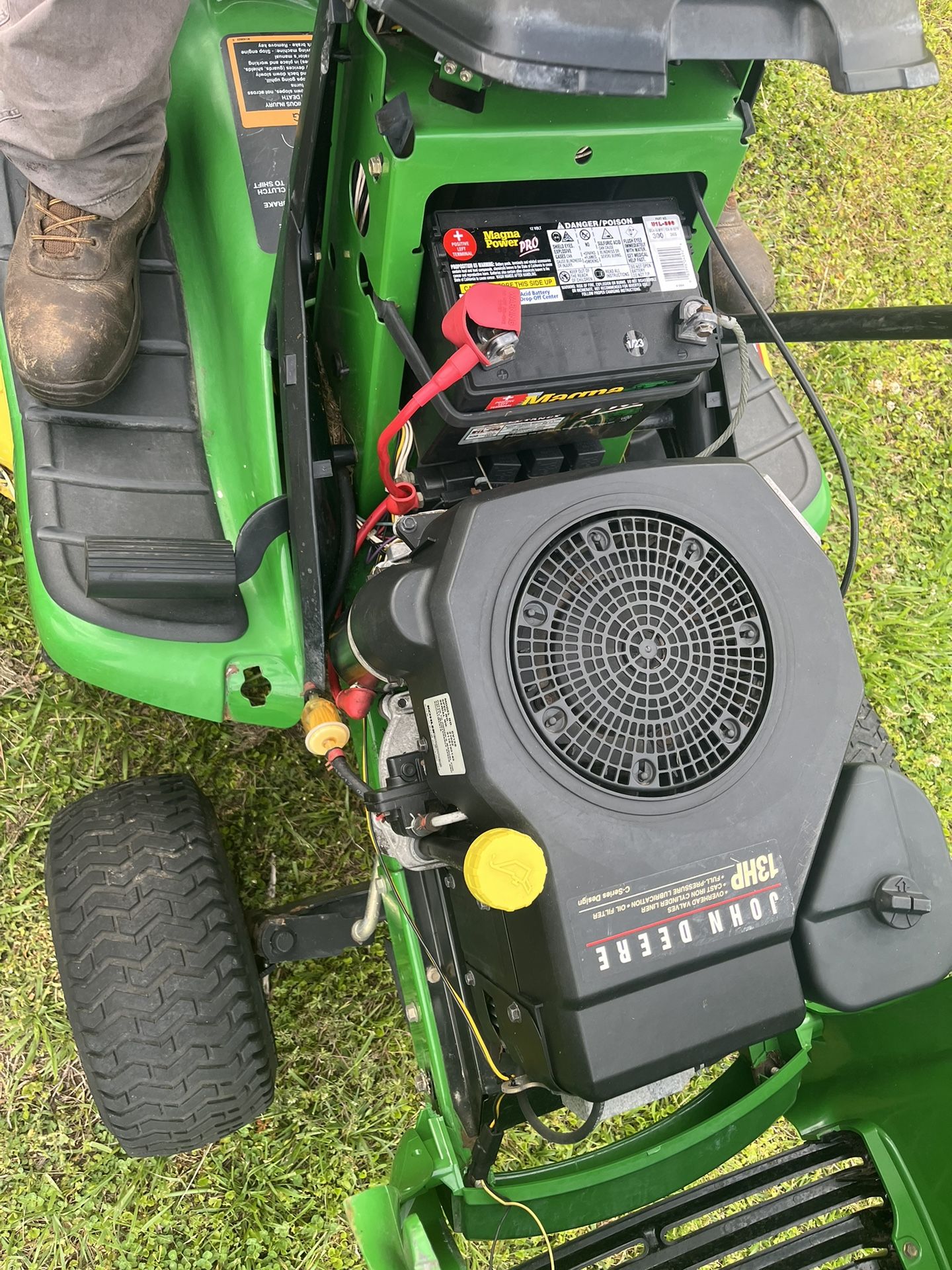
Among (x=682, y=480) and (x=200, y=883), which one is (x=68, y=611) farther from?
(x=682, y=480)

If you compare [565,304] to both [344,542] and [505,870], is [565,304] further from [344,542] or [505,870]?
[505,870]

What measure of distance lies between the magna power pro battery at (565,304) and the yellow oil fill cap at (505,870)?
47 cm

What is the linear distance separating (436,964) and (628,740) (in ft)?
1.54

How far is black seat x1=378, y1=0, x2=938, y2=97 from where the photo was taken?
869 millimetres

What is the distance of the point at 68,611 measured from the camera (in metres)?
1.38

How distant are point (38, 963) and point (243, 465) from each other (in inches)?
35.2

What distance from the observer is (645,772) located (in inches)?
40.8

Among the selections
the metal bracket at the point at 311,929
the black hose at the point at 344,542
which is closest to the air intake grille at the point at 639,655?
the black hose at the point at 344,542

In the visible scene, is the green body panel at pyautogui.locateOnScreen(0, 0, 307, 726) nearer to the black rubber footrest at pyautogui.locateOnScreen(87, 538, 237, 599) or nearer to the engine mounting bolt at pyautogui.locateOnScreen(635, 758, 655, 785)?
the black rubber footrest at pyautogui.locateOnScreen(87, 538, 237, 599)

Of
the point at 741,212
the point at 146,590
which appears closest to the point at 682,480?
the point at 146,590

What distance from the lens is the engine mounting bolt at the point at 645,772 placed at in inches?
40.7

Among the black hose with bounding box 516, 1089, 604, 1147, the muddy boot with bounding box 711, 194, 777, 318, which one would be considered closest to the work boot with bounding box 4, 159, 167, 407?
the muddy boot with bounding box 711, 194, 777, 318

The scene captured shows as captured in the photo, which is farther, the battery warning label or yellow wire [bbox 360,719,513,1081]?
yellow wire [bbox 360,719,513,1081]

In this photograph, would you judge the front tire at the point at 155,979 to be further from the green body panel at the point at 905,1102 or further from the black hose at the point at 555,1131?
the green body panel at the point at 905,1102
